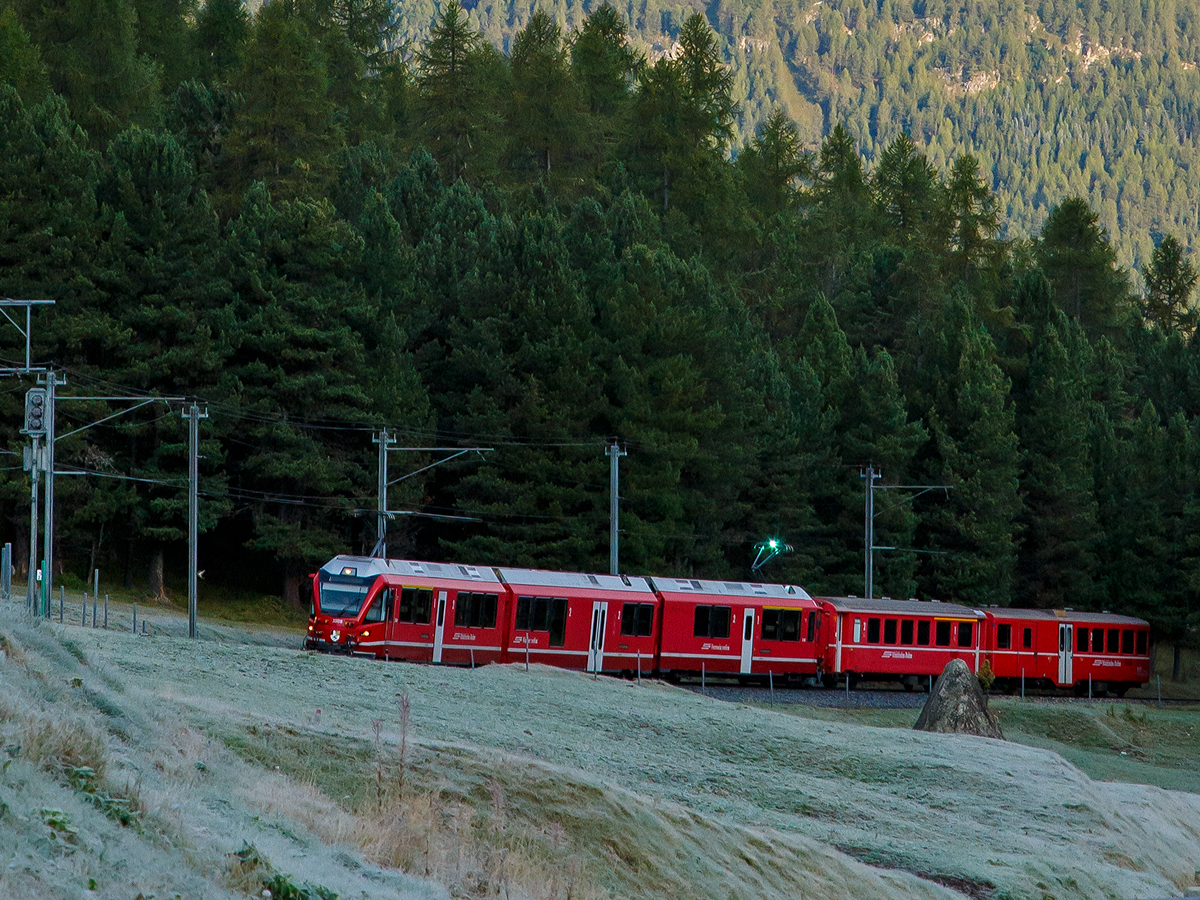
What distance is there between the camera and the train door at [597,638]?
41156 millimetres

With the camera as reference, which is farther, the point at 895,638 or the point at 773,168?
the point at 773,168

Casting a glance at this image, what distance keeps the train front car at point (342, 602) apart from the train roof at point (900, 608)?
49.4 feet

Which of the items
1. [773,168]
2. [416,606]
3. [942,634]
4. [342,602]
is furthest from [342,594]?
[773,168]

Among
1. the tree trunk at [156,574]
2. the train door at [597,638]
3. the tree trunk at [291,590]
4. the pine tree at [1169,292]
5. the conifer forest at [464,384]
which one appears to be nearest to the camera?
the train door at [597,638]

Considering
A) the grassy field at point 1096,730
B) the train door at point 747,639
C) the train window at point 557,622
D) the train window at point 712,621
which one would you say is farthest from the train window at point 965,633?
the train window at point 557,622

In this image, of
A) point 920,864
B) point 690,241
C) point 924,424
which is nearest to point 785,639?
point 920,864

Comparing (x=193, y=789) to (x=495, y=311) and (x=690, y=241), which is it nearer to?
(x=495, y=311)

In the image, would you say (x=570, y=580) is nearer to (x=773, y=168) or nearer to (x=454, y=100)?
(x=454, y=100)

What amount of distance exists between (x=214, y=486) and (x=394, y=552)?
8225mm

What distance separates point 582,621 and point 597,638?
0.71m

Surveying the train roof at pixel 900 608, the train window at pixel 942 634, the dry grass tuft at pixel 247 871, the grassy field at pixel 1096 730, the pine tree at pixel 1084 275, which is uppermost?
the pine tree at pixel 1084 275

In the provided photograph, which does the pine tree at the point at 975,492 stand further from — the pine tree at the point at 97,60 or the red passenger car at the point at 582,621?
the pine tree at the point at 97,60

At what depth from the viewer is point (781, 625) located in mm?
44781

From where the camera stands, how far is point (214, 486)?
188 feet
